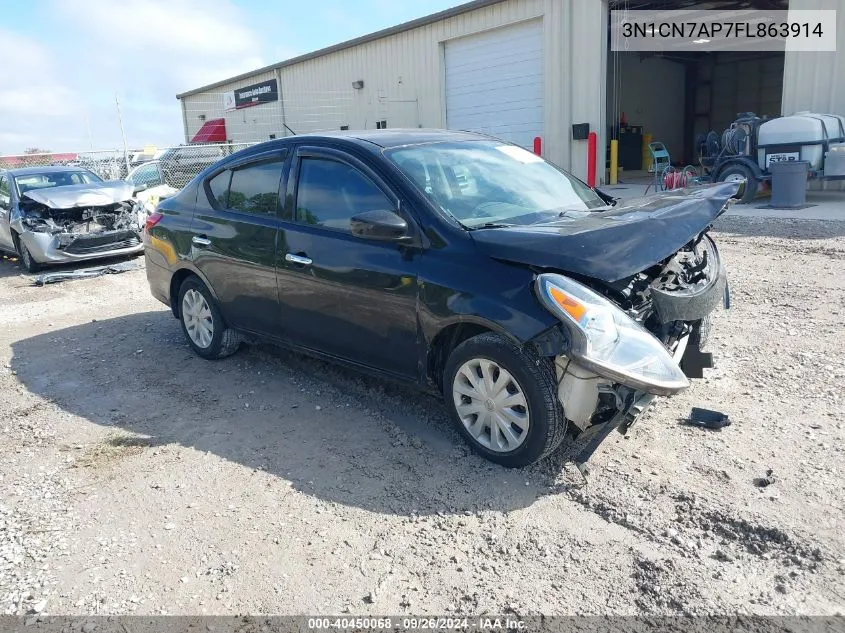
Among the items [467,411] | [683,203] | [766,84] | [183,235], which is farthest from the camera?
[766,84]

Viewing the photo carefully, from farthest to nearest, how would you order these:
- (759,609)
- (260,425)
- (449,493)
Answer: (260,425), (449,493), (759,609)

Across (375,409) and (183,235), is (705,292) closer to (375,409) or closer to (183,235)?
(375,409)

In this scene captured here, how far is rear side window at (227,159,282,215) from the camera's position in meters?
4.49

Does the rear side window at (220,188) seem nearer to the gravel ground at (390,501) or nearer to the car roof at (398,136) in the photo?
the car roof at (398,136)

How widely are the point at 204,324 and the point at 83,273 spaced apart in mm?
5279

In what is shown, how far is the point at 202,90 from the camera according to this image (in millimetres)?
32844

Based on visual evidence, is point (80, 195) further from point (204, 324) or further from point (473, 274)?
point (473, 274)

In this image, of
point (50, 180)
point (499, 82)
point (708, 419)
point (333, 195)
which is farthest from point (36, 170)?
point (499, 82)

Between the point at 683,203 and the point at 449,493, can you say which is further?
the point at 683,203

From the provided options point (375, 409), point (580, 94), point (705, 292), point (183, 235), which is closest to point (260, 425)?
point (375, 409)

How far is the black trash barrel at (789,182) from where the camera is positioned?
37.5 ft

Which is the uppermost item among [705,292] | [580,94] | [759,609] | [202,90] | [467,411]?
[202,90]

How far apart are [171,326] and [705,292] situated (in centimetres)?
510

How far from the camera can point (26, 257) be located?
32.7 ft
